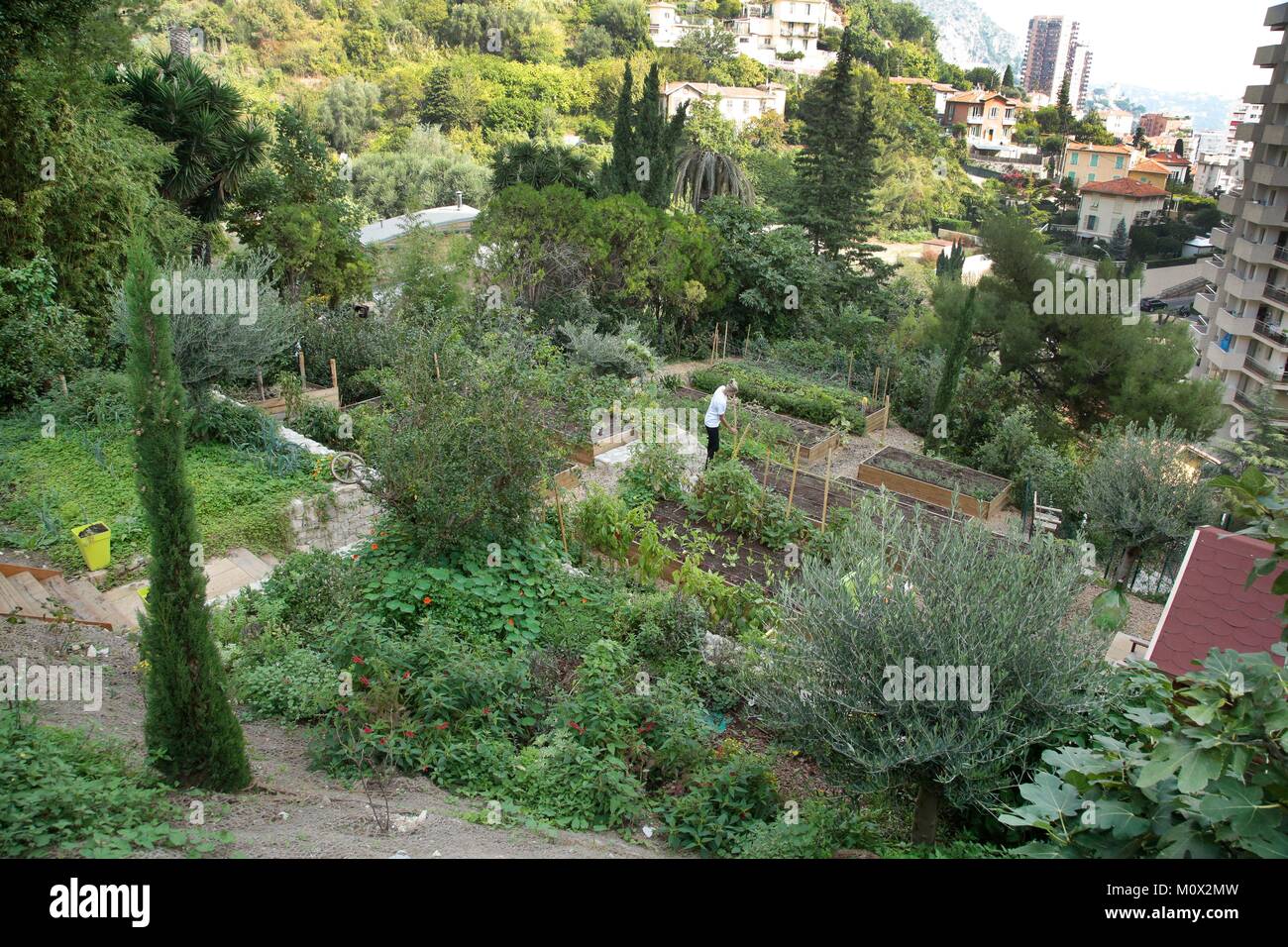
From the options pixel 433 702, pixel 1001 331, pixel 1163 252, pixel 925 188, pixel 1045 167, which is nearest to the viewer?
pixel 433 702

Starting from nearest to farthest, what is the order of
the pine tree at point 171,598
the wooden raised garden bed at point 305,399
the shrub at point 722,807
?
the pine tree at point 171,598
the shrub at point 722,807
the wooden raised garden bed at point 305,399

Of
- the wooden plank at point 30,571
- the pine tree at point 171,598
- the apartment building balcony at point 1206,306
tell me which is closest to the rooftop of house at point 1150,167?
the apartment building balcony at point 1206,306

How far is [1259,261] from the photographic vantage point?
86.0 feet

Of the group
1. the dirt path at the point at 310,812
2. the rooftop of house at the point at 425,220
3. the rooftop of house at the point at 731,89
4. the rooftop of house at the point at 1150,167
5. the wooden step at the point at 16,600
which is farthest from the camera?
the rooftop of house at the point at 731,89

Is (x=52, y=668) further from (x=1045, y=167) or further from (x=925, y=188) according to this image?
(x=1045, y=167)

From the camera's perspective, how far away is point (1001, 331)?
15.9 m

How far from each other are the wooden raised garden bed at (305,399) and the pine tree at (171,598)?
22.1ft

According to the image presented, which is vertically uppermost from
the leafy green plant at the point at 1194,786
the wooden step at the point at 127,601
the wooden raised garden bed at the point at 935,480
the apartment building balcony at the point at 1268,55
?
the apartment building balcony at the point at 1268,55

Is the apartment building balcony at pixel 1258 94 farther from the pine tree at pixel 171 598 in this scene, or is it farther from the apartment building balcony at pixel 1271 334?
the pine tree at pixel 171 598

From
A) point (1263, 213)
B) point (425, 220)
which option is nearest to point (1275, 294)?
point (1263, 213)

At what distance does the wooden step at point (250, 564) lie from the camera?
302 inches

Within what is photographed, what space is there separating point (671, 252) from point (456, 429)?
10531 millimetres
